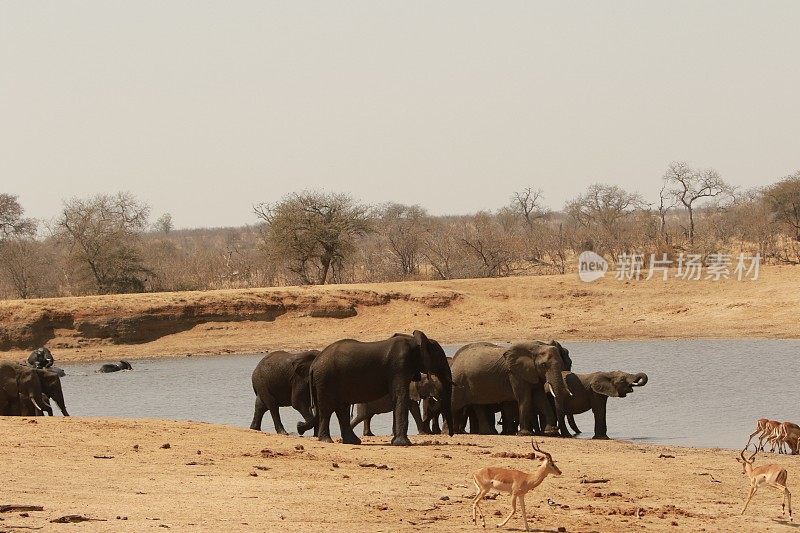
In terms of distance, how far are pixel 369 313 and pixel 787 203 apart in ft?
117

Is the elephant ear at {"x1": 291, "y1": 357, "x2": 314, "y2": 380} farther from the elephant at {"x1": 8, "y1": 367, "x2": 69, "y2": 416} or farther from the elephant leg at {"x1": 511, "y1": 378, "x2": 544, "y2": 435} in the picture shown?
the elephant at {"x1": 8, "y1": 367, "x2": 69, "y2": 416}

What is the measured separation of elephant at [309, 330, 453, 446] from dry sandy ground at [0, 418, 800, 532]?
0.74m

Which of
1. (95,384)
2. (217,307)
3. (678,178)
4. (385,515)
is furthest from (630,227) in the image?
(385,515)

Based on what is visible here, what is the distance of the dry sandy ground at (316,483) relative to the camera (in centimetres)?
1106

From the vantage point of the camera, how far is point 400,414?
1788cm

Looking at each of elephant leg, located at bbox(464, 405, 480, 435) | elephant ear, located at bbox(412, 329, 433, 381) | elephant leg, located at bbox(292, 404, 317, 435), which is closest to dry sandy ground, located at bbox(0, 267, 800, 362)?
elephant leg, located at bbox(464, 405, 480, 435)

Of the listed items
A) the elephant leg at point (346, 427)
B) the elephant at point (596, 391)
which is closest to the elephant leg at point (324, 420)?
the elephant leg at point (346, 427)

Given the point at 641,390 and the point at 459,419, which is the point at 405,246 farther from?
the point at 459,419

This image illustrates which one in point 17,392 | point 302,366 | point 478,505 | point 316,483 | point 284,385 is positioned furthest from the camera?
point 17,392

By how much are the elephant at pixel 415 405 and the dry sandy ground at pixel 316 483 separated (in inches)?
89.0

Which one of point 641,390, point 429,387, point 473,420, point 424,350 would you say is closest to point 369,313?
point 641,390

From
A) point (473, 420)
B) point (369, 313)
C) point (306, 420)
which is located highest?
point (369, 313)

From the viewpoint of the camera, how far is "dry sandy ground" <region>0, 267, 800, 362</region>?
1804 inches

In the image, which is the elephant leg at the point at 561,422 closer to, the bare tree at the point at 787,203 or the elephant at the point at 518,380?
the elephant at the point at 518,380
